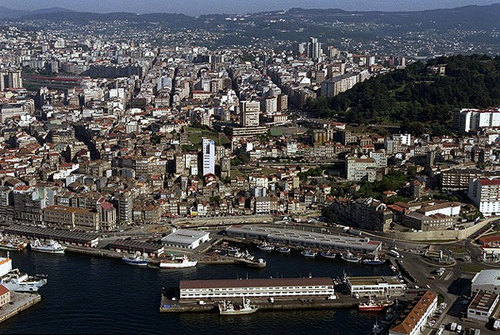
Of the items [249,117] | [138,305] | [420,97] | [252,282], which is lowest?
[138,305]

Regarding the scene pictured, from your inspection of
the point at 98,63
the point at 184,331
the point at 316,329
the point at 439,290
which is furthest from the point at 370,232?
the point at 98,63

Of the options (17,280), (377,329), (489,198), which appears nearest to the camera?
(377,329)

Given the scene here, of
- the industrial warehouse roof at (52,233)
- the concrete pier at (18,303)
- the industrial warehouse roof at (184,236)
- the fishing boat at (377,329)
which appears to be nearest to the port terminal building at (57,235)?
the industrial warehouse roof at (52,233)

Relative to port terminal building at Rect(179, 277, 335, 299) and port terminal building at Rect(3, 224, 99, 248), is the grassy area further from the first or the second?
port terminal building at Rect(3, 224, 99, 248)

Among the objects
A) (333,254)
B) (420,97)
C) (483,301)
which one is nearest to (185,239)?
(333,254)

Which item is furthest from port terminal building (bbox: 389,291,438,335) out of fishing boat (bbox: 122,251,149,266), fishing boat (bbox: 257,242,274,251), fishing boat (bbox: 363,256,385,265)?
fishing boat (bbox: 122,251,149,266)

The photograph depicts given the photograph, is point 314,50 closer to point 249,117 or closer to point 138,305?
point 249,117
